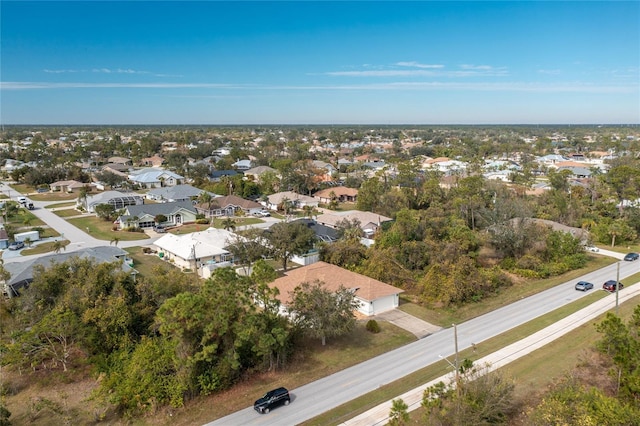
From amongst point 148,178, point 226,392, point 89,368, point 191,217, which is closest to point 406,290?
point 226,392

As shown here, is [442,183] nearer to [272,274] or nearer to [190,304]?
[272,274]

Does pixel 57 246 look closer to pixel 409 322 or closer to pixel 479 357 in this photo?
pixel 409 322

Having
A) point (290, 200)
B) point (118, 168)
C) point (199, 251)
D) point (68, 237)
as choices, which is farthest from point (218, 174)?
point (199, 251)

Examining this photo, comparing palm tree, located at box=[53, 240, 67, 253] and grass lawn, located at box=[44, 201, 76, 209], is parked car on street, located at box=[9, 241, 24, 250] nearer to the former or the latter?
palm tree, located at box=[53, 240, 67, 253]

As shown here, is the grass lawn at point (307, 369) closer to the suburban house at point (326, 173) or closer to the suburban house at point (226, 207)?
the suburban house at point (226, 207)

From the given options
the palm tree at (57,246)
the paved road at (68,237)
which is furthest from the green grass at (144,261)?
the palm tree at (57,246)
